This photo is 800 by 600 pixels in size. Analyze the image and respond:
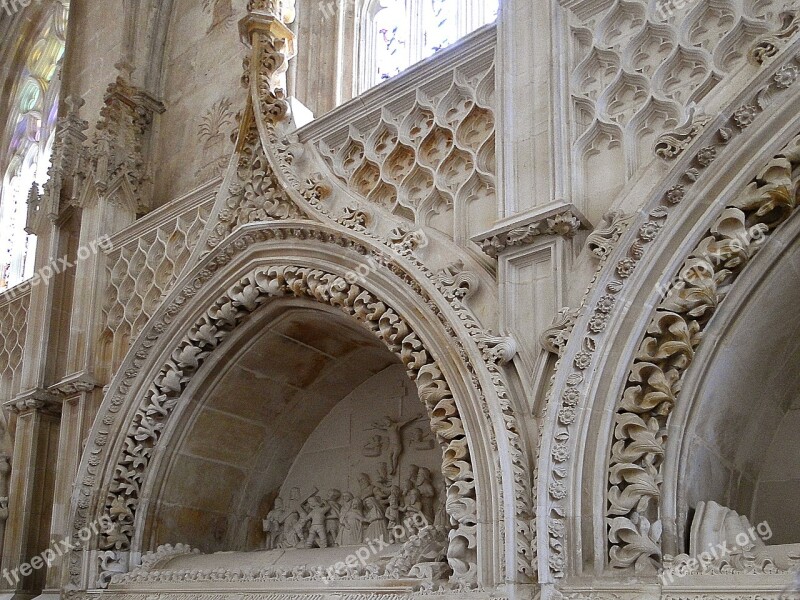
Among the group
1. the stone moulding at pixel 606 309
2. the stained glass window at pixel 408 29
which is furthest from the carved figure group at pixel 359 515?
the stained glass window at pixel 408 29

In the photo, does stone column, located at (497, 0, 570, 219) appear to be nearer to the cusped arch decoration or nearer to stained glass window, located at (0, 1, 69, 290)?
the cusped arch decoration

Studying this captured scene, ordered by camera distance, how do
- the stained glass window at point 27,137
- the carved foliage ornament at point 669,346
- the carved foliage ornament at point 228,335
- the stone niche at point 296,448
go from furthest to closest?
1. the stained glass window at point 27,137
2. the stone niche at point 296,448
3. the carved foliage ornament at point 228,335
4. the carved foliage ornament at point 669,346

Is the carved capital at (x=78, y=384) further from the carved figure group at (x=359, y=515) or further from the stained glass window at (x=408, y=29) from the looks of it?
the stained glass window at (x=408, y=29)

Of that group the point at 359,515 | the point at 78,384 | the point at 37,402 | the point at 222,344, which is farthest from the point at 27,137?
the point at 359,515

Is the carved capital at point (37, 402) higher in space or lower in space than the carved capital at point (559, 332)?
higher

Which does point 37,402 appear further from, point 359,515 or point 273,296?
point 359,515

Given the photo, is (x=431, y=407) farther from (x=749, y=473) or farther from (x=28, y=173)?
(x=28, y=173)

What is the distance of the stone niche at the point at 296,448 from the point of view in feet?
20.4

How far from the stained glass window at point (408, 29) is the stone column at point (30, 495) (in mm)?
3411

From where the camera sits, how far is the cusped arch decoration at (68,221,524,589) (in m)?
4.58

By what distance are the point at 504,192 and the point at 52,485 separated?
4286mm

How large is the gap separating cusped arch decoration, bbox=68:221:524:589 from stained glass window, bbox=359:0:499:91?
2.09 meters

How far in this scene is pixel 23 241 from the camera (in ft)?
34.8

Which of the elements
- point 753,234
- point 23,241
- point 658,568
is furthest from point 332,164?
point 23,241
